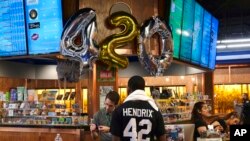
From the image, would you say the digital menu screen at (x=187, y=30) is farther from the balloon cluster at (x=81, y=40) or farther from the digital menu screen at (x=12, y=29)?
the digital menu screen at (x=12, y=29)

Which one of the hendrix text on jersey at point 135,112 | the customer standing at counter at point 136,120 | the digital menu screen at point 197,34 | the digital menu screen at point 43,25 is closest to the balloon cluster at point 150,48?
the digital menu screen at point 43,25

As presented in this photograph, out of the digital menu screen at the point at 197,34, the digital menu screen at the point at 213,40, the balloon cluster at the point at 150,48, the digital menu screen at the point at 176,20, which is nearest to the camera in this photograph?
the balloon cluster at the point at 150,48

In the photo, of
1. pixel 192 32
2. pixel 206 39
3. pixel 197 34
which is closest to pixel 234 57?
pixel 206 39

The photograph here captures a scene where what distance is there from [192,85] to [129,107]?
897 cm

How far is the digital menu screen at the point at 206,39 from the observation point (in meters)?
9.09

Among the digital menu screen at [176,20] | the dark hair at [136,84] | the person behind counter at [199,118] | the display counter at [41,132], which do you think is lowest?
the display counter at [41,132]

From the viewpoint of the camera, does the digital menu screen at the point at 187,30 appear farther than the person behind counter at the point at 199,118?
Yes

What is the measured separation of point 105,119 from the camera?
5.08 meters

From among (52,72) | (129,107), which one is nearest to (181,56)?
(129,107)

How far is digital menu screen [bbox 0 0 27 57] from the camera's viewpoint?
6.50 meters

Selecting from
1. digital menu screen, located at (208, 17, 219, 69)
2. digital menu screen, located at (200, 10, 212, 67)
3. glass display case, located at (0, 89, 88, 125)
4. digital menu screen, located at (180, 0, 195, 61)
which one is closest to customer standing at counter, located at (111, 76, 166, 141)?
glass display case, located at (0, 89, 88, 125)

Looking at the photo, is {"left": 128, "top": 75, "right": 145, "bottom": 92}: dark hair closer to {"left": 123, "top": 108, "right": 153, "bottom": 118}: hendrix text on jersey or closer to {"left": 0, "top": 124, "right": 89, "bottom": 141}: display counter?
{"left": 123, "top": 108, "right": 153, "bottom": 118}: hendrix text on jersey

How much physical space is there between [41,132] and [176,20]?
305cm

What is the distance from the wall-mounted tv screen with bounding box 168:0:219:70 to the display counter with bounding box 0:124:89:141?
8.00 feet
